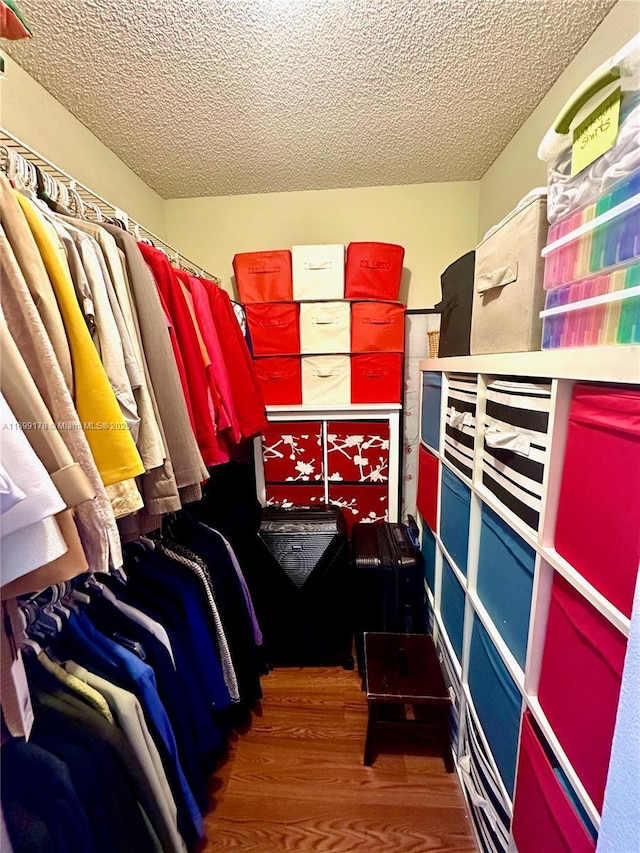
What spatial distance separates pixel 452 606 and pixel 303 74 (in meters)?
1.92

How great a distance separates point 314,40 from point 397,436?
1497mm

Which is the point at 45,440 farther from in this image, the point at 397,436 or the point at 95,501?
the point at 397,436

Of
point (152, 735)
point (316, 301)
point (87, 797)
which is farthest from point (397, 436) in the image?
point (87, 797)

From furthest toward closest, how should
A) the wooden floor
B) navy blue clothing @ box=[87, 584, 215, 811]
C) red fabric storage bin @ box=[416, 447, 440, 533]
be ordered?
red fabric storage bin @ box=[416, 447, 440, 533] → the wooden floor → navy blue clothing @ box=[87, 584, 215, 811]

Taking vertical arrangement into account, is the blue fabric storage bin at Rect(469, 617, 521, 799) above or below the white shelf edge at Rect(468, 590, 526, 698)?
below

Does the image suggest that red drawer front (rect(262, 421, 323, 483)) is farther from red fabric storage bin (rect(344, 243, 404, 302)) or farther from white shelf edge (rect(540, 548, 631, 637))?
white shelf edge (rect(540, 548, 631, 637))

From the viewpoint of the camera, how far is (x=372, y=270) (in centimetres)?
171

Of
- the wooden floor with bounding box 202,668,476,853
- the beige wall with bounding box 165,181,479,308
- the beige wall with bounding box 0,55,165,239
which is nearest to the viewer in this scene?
the wooden floor with bounding box 202,668,476,853

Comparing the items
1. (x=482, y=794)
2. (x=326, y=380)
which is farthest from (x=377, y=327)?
(x=482, y=794)

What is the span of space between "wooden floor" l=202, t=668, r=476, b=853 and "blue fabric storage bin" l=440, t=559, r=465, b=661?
46 cm

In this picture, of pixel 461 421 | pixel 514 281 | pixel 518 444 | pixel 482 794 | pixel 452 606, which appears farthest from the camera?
pixel 452 606

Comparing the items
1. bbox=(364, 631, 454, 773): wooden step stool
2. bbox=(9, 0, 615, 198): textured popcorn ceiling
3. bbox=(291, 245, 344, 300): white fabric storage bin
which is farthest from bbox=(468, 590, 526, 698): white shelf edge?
bbox=(9, 0, 615, 198): textured popcorn ceiling

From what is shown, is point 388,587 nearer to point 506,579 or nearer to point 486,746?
point 486,746

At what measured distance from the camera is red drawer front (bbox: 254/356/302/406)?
1.80m
